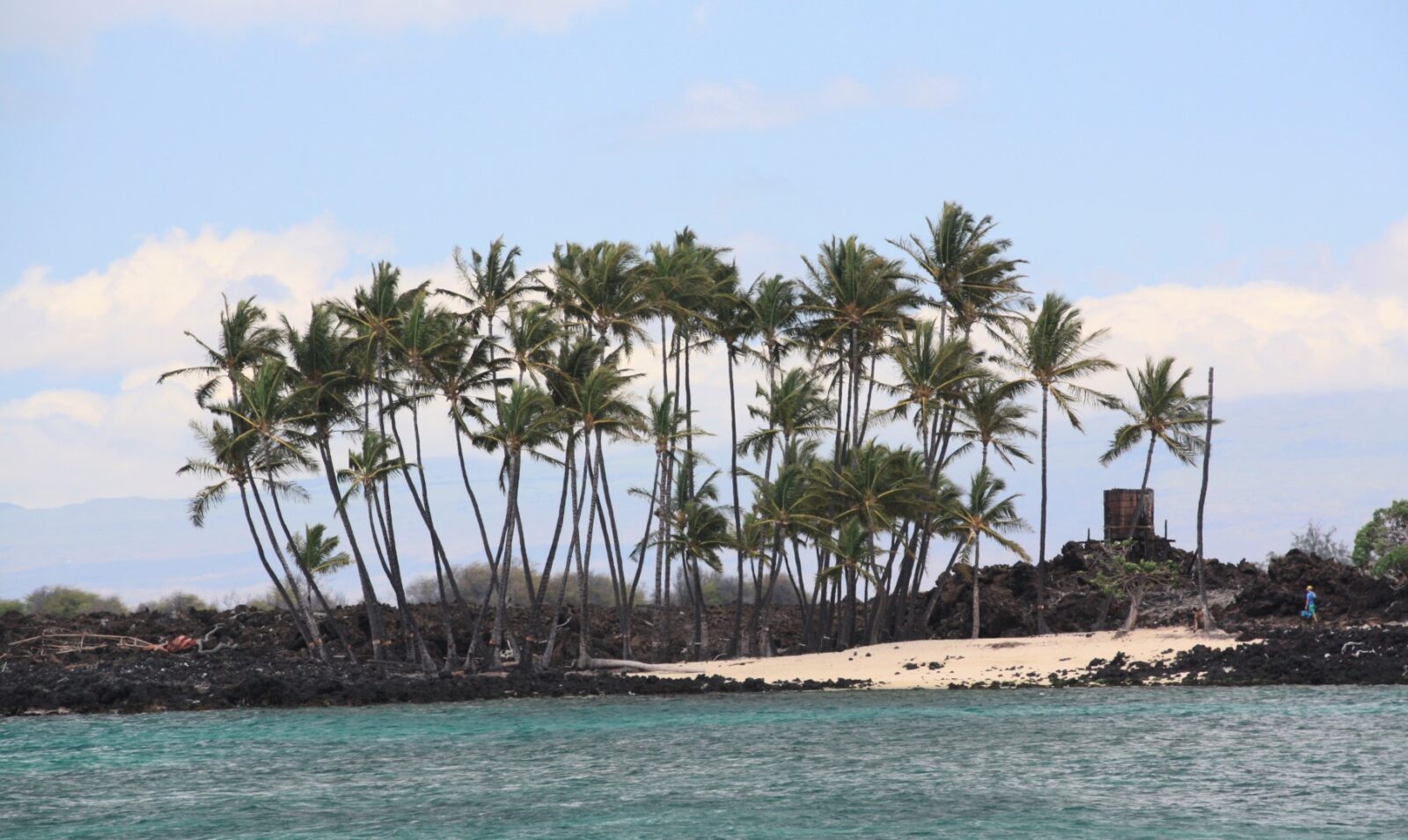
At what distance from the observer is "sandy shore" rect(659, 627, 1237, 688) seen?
5516cm

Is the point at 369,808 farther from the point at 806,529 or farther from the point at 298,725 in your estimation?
the point at 806,529

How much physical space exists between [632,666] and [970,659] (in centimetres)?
1344

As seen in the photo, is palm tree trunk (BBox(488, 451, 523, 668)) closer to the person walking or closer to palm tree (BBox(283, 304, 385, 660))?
palm tree (BBox(283, 304, 385, 660))

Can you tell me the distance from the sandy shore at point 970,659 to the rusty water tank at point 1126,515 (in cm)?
1190

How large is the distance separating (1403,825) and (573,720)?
1018 inches

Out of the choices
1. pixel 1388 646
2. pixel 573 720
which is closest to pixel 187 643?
pixel 573 720

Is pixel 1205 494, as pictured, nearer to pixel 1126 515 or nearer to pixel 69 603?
pixel 1126 515

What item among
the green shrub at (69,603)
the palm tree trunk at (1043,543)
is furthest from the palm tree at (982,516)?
the green shrub at (69,603)

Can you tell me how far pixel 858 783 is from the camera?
32.8m

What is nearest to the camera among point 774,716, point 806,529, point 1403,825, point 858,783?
point 1403,825

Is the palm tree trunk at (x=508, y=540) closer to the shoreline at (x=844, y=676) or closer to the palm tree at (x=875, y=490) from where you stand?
the shoreline at (x=844, y=676)

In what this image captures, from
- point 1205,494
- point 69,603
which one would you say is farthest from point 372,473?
point 69,603

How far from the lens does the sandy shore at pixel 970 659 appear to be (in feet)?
181

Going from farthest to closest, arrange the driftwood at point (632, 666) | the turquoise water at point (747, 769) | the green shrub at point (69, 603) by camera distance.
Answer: the green shrub at point (69, 603) < the driftwood at point (632, 666) < the turquoise water at point (747, 769)
